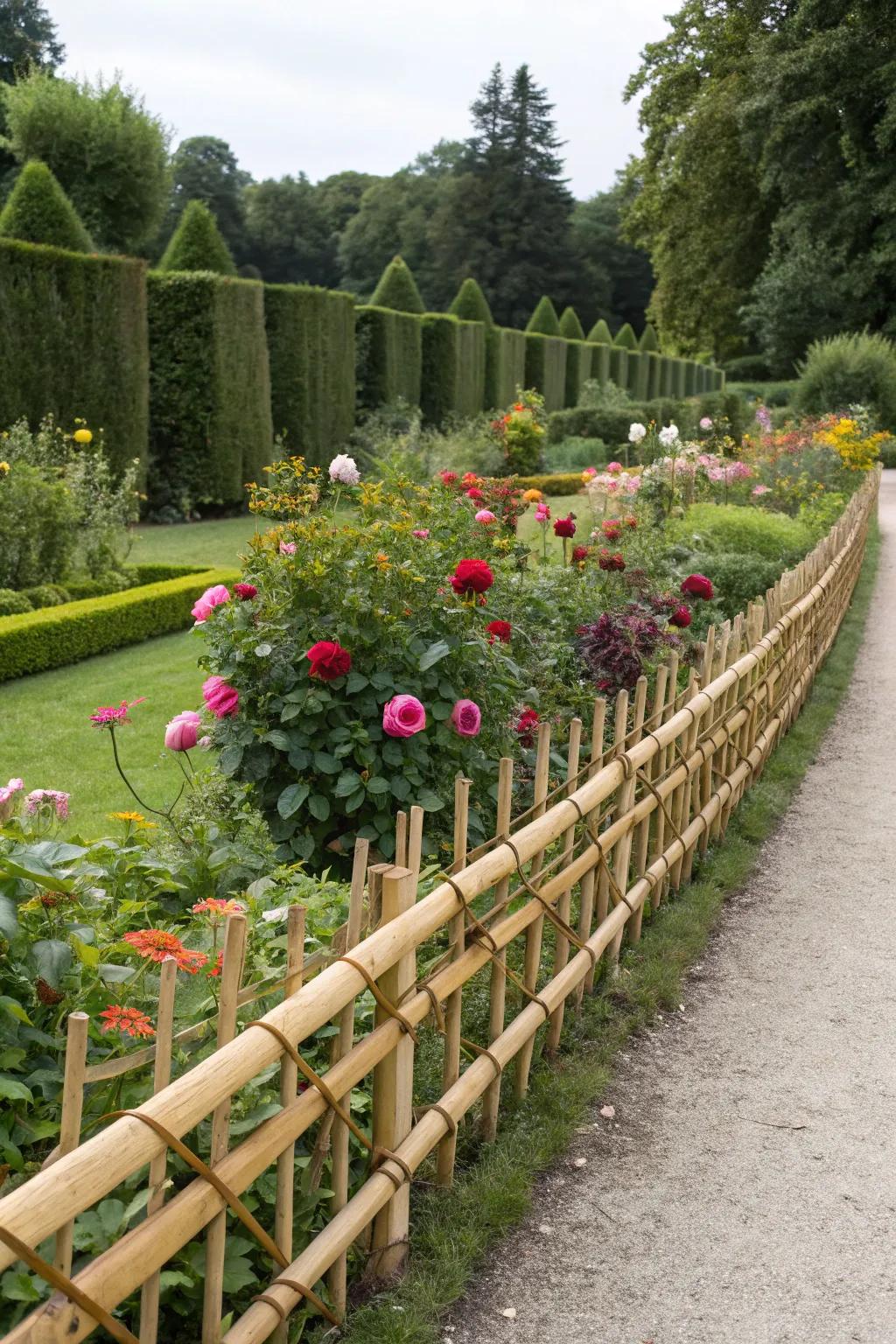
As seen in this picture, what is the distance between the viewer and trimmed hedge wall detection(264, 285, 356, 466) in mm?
16781

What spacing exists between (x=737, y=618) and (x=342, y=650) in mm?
2028

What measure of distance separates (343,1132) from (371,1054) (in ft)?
0.47

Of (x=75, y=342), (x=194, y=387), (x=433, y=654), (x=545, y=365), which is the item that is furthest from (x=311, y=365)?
(x=433, y=654)

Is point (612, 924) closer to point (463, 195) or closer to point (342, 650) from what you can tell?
point (342, 650)

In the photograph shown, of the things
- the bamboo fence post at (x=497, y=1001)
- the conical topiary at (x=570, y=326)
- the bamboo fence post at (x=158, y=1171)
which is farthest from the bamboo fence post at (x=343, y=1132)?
the conical topiary at (x=570, y=326)

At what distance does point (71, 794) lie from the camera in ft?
16.7

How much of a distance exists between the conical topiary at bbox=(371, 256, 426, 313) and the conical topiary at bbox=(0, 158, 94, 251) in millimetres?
7735

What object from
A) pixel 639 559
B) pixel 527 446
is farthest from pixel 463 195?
pixel 639 559

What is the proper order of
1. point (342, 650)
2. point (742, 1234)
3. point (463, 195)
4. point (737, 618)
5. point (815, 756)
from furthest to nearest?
point (463, 195), point (815, 756), point (737, 618), point (342, 650), point (742, 1234)

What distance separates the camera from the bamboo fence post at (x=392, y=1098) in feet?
7.48

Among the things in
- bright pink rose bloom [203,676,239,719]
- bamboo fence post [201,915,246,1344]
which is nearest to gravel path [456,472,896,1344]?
bamboo fence post [201,915,246,1344]

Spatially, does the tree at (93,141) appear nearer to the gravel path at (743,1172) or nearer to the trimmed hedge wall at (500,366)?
the trimmed hedge wall at (500,366)

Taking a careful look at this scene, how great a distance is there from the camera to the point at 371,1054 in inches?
85.4

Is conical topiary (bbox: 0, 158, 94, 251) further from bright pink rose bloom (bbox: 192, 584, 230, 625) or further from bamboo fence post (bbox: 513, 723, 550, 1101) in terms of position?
bamboo fence post (bbox: 513, 723, 550, 1101)
